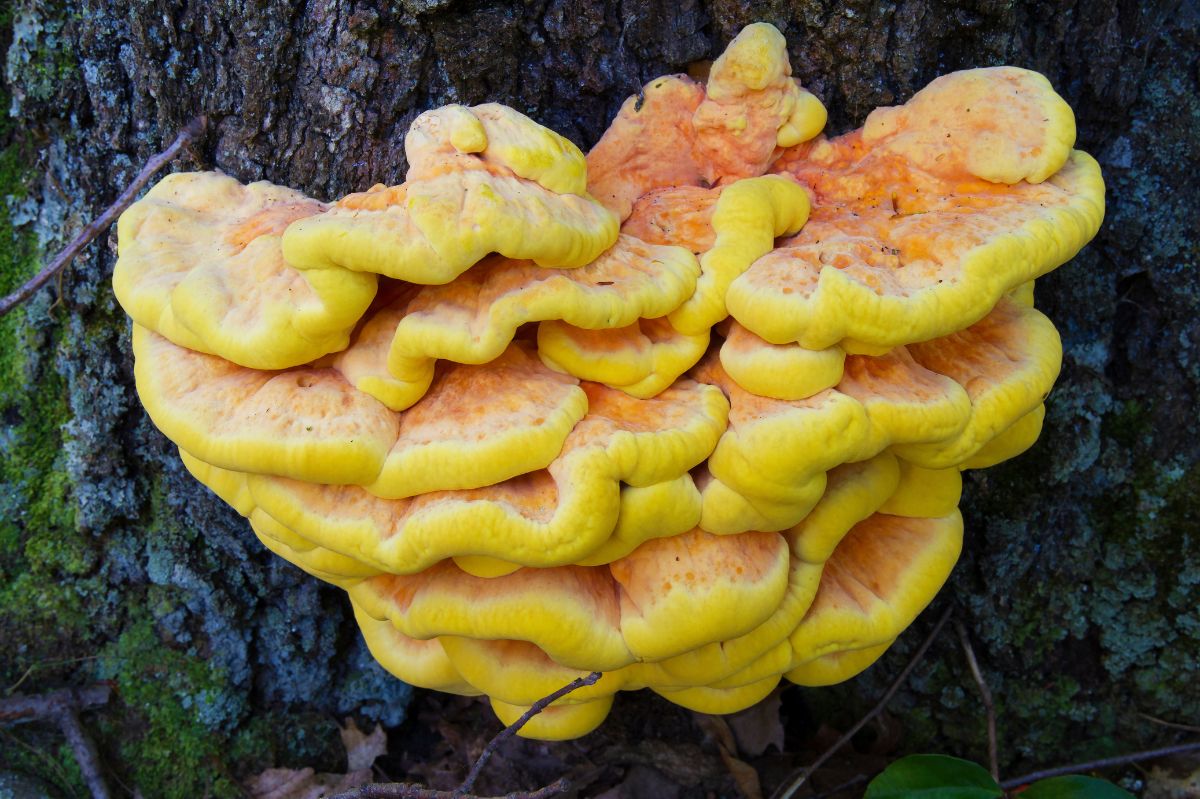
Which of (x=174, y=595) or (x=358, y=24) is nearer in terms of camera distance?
(x=358, y=24)

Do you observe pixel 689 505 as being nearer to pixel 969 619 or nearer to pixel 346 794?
→ pixel 346 794

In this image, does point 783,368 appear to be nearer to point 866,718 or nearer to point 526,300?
point 526,300

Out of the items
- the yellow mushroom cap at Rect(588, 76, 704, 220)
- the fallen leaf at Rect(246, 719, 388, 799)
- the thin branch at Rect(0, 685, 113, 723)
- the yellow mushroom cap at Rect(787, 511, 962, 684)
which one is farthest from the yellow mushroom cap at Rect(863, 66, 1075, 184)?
the thin branch at Rect(0, 685, 113, 723)

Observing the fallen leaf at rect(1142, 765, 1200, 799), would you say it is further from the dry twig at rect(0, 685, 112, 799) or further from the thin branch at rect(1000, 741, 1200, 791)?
the dry twig at rect(0, 685, 112, 799)

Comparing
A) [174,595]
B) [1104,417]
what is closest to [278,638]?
[174,595]

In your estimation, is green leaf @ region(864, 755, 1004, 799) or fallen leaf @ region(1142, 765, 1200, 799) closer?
green leaf @ region(864, 755, 1004, 799)

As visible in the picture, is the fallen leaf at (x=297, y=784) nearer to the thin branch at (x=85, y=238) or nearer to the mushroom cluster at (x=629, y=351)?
the mushroom cluster at (x=629, y=351)

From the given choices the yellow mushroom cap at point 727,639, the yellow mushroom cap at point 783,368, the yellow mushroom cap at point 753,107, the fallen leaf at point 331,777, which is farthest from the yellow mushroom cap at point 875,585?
the fallen leaf at point 331,777
